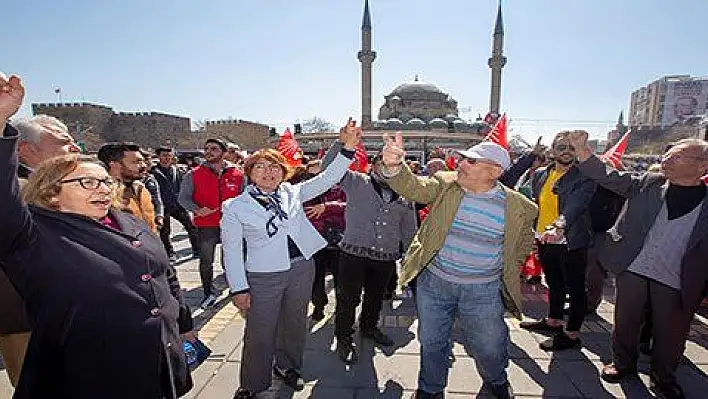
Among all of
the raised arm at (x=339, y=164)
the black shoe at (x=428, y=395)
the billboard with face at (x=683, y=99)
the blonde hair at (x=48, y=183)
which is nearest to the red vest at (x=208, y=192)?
the raised arm at (x=339, y=164)

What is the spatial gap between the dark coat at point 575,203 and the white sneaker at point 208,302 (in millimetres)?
4082

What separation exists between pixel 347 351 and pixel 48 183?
2757 millimetres

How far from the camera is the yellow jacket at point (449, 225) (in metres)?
2.79

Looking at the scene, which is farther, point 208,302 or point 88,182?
point 208,302

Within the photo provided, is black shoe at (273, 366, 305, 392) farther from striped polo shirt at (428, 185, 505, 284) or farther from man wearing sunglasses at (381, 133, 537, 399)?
striped polo shirt at (428, 185, 505, 284)

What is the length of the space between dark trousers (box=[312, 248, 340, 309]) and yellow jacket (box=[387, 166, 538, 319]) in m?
1.93

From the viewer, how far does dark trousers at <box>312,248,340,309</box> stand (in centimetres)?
468

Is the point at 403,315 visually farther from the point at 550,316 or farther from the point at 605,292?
the point at 605,292

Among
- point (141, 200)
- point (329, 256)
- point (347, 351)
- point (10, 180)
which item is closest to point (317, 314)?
point (329, 256)

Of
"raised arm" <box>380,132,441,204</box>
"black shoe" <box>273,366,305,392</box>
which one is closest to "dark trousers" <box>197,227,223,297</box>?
"black shoe" <box>273,366,305,392</box>

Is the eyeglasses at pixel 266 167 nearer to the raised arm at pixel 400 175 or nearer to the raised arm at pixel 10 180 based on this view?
the raised arm at pixel 400 175

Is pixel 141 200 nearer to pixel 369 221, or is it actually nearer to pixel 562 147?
pixel 369 221

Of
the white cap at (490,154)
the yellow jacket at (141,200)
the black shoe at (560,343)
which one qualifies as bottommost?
the black shoe at (560,343)

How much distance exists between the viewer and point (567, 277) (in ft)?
12.6
